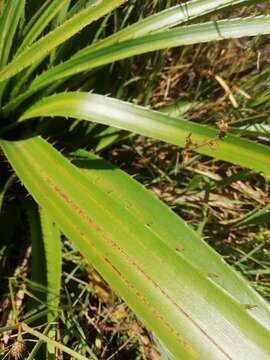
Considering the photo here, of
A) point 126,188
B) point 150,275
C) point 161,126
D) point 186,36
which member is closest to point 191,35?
point 186,36

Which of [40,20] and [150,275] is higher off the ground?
[40,20]

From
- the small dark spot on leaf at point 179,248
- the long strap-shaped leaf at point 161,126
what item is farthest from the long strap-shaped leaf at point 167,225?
the long strap-shaped leaf at point 161,126

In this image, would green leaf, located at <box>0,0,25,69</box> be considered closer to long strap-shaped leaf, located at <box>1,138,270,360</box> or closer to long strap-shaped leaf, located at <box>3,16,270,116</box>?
long strap-shaped leaf, located at <box>3,16,270,116</box>

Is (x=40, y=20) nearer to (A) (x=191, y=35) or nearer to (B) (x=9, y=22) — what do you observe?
(B) (x=9, y=22)

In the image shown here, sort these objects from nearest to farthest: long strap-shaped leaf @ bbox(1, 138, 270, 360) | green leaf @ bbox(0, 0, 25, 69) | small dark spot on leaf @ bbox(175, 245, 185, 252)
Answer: long strap-shaped leaf @ bbox(1, 138, 270, 360) < small dark spot on leaf @ bbox(175, 245, 185, 252) < green leaf @ bbox(0, 0, 25, 69)

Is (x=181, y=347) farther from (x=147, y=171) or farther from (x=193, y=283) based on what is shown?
(x=147, y=171)

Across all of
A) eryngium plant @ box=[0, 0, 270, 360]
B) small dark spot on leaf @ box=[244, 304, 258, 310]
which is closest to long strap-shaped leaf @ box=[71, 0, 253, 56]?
eryngium plant @ box=[0, 0, 270, 360]

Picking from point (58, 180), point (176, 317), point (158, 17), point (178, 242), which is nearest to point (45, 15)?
point (158, 17)

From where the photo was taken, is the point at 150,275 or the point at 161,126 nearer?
the point at 150,275
